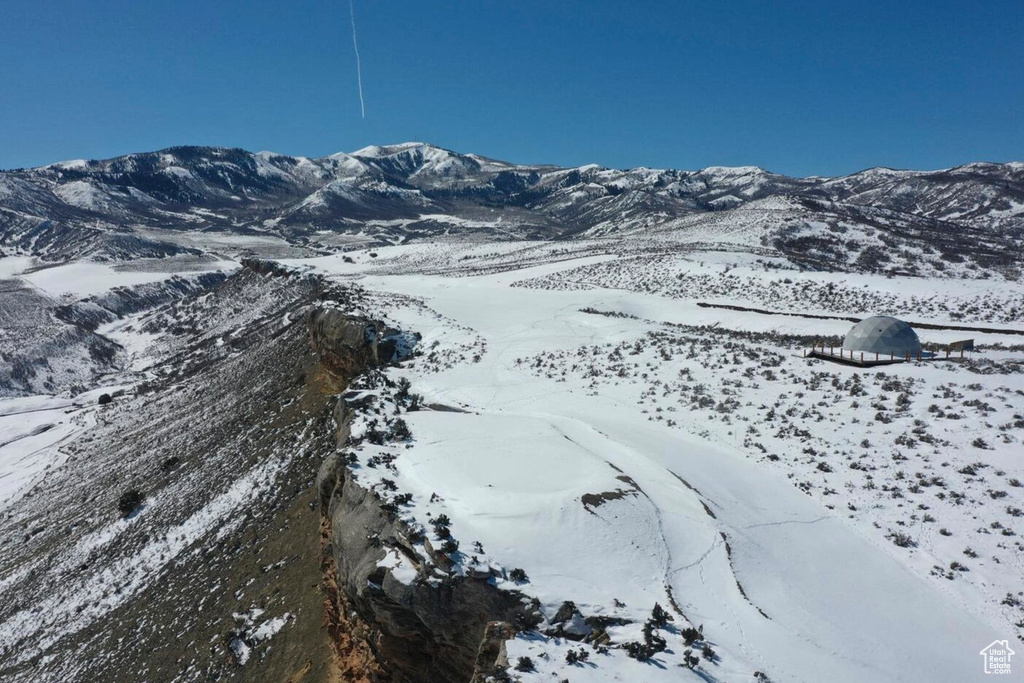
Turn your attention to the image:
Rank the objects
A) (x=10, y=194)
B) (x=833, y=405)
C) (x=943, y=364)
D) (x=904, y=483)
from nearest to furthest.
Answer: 1. (x=904, y=483)
2. (x=833, y=405)
3. (x=943, y=364)
4. (x=10, y=194)

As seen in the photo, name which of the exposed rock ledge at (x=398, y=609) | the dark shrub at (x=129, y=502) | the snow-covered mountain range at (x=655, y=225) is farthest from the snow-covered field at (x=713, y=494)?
the snow-covered mountain range at (x=655, y=225)

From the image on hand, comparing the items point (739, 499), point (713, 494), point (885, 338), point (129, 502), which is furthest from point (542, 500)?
point (129, 502)

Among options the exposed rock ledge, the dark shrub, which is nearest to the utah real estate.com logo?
the exposed rock ledge

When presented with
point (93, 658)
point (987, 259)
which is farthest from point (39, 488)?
point (987, 259)

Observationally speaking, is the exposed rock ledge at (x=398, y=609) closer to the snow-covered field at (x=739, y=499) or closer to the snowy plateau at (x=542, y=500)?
the snowy plateau at (x=542, y=500)

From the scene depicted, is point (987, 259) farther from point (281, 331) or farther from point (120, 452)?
point (120, 452)

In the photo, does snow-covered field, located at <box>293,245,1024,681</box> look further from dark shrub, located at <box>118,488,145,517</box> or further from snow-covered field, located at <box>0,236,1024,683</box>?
dark shrub, located at <box>118,488,145,517</box>

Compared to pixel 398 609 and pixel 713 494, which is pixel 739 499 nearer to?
pixel 713 494
